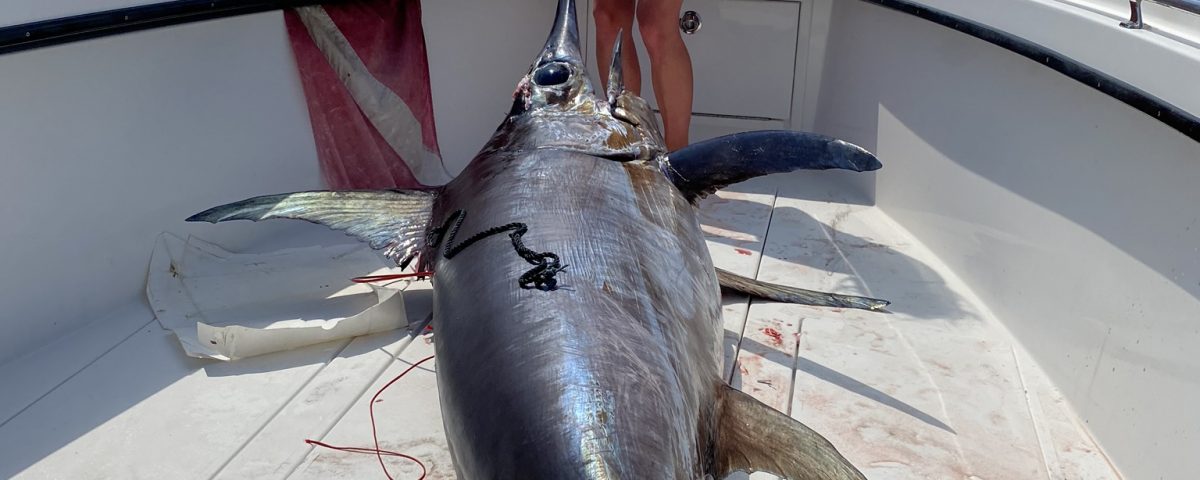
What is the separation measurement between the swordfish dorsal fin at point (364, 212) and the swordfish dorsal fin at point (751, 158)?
2.50 ft

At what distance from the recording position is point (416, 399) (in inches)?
104

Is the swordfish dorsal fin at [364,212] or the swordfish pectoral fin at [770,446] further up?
the swordfish dorsal fin at [364,212]

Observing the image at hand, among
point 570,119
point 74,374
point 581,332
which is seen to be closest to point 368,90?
point 570,119

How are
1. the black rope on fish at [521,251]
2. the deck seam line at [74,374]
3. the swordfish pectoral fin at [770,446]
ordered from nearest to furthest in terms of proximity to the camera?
the swordfish pectoral fin at [770,446]
the black rope on fish at [521,251]
the deck seam line at [74,374]

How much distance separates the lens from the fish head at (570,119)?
2.69m

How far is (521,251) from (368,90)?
2238 mm

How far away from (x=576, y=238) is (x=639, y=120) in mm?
956

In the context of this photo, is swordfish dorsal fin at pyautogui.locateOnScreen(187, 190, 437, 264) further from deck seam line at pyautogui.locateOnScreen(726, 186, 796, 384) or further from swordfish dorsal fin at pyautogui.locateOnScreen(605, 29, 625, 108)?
deck seam line at pyautogui.locateOnScreen(726, 186, 796, 384)

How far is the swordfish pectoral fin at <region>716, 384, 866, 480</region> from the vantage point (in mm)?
1808

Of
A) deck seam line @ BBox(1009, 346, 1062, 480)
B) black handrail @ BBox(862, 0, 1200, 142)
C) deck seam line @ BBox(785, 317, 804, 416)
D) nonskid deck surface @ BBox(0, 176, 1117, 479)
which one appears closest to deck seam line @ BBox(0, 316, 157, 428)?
nonskid deck surface @ BBox(0, 176, 1117, 479)

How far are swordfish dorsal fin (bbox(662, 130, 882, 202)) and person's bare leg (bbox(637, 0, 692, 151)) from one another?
149cm

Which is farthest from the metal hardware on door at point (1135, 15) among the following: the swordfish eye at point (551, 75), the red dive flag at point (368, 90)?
the red dive flag at point (368, 90)

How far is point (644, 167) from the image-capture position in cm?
263

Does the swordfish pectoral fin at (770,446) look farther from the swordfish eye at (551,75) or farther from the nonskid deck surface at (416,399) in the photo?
the swordfish eye at (551,75)
